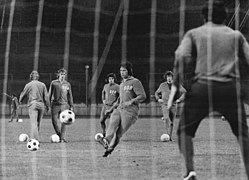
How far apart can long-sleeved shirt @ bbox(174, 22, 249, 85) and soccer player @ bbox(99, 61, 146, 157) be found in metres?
4.29

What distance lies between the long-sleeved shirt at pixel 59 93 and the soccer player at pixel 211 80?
8.47 metres

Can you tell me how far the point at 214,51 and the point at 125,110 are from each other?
450 cm

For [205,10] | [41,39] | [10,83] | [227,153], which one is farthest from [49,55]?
[205,10]

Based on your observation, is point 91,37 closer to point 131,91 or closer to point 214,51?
point 131,91

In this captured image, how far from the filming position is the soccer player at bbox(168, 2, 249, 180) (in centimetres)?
634

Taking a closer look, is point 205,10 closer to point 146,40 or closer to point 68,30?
point 146,40

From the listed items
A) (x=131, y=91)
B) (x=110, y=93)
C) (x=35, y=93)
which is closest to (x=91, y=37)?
(x=110, y=93)

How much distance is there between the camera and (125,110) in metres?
10.8

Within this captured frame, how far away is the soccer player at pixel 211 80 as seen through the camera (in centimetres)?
634

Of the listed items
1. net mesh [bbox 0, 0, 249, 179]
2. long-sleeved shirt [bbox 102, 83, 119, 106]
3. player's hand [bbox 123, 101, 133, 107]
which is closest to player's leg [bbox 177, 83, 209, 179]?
player's hand [bbox 123, 101, 133, 107]

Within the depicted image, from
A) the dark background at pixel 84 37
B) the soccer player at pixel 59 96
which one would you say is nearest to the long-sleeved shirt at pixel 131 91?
the soccer player at pixel 59 96

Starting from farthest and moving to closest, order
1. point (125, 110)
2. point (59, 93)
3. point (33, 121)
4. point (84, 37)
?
1. point (84, 37)
2. point (59, 93)
3. point (33, 121)
4. point (125, 110)

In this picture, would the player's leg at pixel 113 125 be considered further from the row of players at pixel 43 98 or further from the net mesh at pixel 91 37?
the net mesh at pixel 91 37

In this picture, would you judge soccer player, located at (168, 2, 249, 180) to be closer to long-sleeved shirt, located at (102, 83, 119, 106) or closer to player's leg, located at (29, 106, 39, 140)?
player's leg, located at (29, 106, 39, 140)
